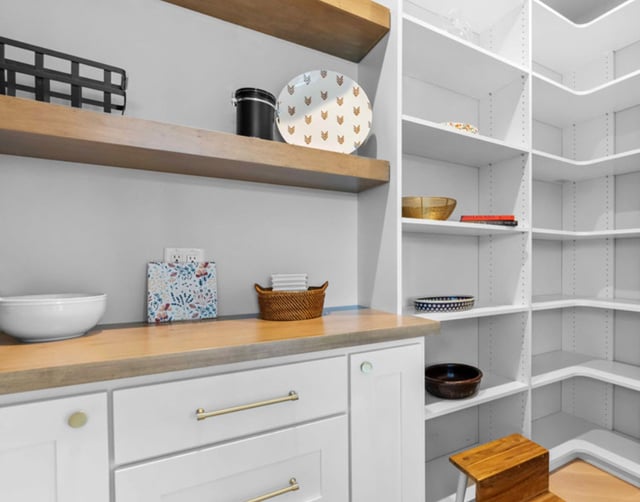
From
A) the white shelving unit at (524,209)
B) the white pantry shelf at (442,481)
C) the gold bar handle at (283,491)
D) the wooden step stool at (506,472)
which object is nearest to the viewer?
the gold bar handle at (283,491)

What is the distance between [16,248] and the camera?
39.8 inches

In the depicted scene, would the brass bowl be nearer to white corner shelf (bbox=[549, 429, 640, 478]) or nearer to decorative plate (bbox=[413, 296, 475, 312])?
decorative plate (bbox=[413, 296, 475, 312])

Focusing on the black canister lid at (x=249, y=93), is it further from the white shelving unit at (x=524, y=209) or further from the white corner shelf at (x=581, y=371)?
the white corner shelf at (x=581, y=371)

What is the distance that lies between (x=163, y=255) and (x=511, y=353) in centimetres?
166

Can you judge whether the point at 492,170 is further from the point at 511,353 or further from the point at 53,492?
the point at 53,492

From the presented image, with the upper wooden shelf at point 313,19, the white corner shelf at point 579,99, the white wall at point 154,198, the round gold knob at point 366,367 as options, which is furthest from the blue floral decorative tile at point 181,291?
the white corner shelf at point 579,99

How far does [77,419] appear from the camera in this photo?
27.3 inches

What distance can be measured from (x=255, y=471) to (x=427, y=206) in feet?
3.67

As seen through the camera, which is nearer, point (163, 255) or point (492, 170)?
point (163, 255)

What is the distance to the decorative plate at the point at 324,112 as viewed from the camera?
1361 mm

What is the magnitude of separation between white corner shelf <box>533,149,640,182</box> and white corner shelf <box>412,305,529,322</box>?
771 millimetres

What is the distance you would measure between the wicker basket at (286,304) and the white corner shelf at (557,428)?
1630 millimetres

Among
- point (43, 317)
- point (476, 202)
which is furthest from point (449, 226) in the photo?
point (43, 317)

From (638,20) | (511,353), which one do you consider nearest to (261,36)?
(511,353)
